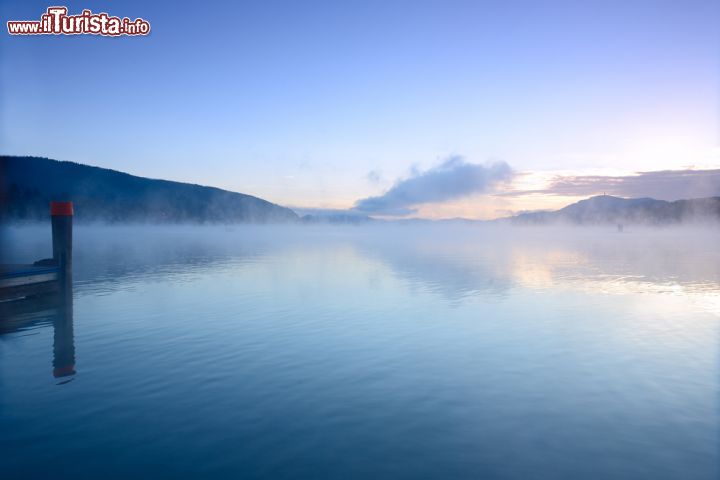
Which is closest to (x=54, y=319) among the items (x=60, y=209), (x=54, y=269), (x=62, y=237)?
(x=54, y=269)

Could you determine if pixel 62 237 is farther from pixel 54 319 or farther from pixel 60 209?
pixel 54 319

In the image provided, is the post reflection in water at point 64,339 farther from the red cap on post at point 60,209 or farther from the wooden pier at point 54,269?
the red cap on post at point 60,209

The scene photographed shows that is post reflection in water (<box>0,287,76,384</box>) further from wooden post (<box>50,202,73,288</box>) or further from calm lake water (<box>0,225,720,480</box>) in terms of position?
wooden post (<box>50,202,73,288</box>)

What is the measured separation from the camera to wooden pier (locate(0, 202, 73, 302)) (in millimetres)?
25578

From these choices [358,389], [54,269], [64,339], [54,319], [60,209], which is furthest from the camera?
[54,269]

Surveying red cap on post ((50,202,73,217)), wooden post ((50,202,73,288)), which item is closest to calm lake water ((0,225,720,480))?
wooden post ((50,202,73,288))

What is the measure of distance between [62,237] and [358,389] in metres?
23.0

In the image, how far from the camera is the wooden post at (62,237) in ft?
88.6

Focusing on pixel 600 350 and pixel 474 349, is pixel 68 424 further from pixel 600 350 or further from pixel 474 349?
pixel 600 350

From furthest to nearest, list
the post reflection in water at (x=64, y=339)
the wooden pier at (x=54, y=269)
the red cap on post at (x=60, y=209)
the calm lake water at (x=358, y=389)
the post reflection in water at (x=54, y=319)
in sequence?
the red cap on post at (x=60, y=209) → the wooden pier at (x=54, y=269) → the post reflection in water at (x=54, y=319) → the post reflection in water at (x=64, y=339) → the calm lake water at (x=358, y=389)

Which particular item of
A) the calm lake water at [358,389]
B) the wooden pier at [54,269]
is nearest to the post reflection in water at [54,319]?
the calm lake water at [358,389]

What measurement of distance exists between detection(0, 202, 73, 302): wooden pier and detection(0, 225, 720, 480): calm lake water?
5.00ft

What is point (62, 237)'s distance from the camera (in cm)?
2720

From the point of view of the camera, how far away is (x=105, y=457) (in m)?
9.77
